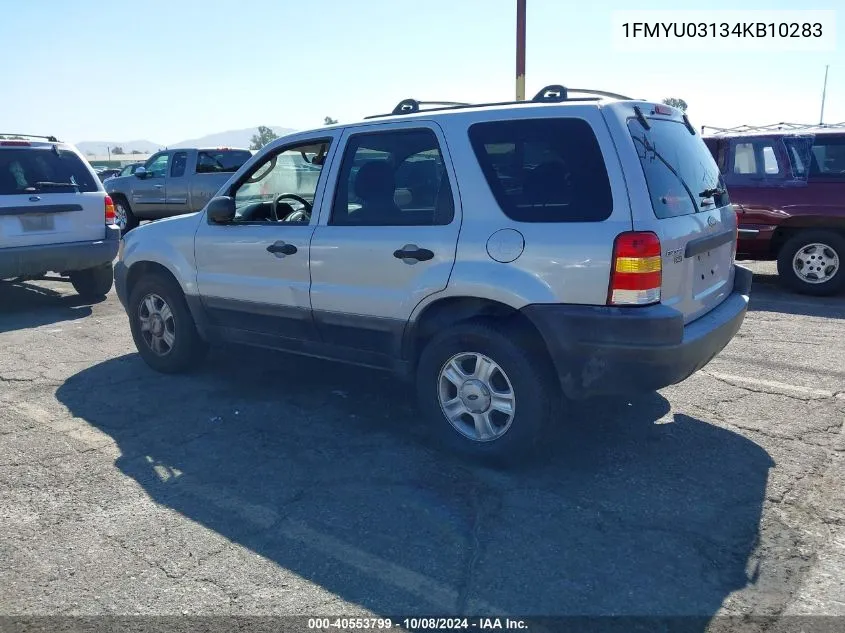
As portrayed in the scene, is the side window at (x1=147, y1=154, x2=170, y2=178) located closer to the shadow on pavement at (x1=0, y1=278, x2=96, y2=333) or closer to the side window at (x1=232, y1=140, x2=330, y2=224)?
the shadow on pavement at (x1=0, y1=278, x2=96, y2=333)

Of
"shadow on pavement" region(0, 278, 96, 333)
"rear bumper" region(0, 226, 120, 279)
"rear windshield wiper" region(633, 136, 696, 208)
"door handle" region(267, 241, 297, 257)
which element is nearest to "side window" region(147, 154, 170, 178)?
"shadow on pavement" region(0, 278, 96, 333)

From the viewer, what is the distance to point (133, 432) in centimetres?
461

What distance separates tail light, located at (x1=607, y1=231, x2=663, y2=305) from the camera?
3.46m

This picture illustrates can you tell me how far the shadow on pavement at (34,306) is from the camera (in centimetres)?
777

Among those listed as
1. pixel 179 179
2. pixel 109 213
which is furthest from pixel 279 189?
pixel 179 179

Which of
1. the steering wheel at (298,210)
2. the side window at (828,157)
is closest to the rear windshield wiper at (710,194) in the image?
the steering wheel at (298,210)

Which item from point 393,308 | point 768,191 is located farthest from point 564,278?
point 768,191

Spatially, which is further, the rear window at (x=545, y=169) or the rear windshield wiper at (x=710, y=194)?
the rear windshield wiper at (x=710, y=194)

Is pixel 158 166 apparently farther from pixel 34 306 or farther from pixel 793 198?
pixel 793 198

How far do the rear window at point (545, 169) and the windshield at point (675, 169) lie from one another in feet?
0.80

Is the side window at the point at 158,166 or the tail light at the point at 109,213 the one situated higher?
the side window at the point at 158,166

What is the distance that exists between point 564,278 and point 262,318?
230 centimetres

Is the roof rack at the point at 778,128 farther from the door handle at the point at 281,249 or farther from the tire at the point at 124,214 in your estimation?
the tire at the point at 124,214

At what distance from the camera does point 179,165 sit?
15.5m
